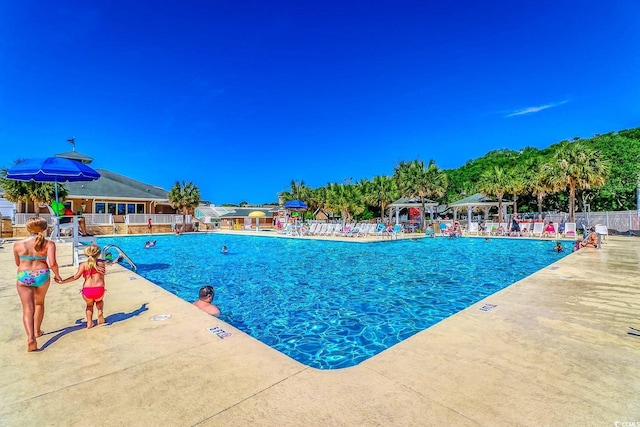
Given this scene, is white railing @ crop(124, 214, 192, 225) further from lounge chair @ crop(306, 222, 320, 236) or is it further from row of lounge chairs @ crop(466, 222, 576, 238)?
row of lounge chairs @ crop(466, 222, 576, 238)

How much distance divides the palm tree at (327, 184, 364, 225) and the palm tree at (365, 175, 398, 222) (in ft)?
4.73

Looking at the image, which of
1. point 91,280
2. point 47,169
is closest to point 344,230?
point 47,169

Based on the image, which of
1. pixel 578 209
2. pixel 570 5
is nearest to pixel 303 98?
pixel 570 5

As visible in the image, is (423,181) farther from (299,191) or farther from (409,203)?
(299,191)

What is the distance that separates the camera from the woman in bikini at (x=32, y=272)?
2.88 m

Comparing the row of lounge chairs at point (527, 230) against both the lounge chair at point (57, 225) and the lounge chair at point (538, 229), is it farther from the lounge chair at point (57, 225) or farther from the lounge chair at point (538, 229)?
the lounge chair at point (57, 225)

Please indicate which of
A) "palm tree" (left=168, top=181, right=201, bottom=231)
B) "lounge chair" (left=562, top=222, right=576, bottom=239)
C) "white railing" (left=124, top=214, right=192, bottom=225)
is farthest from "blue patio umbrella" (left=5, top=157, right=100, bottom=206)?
"lounge chair" (left=562, top=222, right=576, bottom=239)

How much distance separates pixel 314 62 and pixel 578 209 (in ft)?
104

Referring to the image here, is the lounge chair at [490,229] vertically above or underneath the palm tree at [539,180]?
underneath

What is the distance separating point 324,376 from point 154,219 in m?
26.4

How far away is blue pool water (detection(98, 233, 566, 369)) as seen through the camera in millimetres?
4516

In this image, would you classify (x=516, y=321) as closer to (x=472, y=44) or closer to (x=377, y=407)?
(x=377, y=407)

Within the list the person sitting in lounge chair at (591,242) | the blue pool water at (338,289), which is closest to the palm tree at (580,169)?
the person sitting in lounge chair at (591,242)

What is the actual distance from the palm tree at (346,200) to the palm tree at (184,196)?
16.3m
